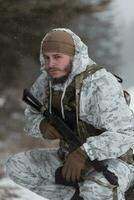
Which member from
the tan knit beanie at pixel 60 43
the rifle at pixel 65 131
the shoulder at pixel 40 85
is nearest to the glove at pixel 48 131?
the rifle at pixel 65 131

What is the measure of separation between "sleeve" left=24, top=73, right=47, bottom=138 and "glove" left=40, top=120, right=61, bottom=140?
7 cm

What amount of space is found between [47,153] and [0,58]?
440cm

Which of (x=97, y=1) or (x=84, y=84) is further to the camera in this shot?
(x=97, y=1)

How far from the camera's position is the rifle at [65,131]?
4203 mm

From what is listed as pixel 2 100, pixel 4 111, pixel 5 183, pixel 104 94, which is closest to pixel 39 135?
pixel 104 94

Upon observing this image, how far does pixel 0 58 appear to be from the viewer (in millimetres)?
9016

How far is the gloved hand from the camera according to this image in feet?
13.5

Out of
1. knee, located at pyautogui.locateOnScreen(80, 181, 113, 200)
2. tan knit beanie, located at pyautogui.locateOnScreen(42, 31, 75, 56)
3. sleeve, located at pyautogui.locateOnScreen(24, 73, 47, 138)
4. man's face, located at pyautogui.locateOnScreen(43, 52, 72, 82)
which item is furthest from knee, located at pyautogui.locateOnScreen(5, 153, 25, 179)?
tan knit beanie, located at pyautogui.locateOnScreen(42, 31, 75, 56)

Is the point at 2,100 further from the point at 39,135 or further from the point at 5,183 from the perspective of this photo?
the point at 39,135

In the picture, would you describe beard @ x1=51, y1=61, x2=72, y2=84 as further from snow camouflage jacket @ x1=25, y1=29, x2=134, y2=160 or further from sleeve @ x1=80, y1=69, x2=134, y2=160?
sleeve @ x1=80, y1=69, x2=134, y2=160

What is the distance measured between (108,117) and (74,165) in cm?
42

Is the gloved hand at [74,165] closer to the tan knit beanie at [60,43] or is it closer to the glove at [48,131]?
the glove at [48,131]

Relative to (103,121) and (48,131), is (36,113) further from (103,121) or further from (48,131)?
(103,121)

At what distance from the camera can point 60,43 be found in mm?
4211
